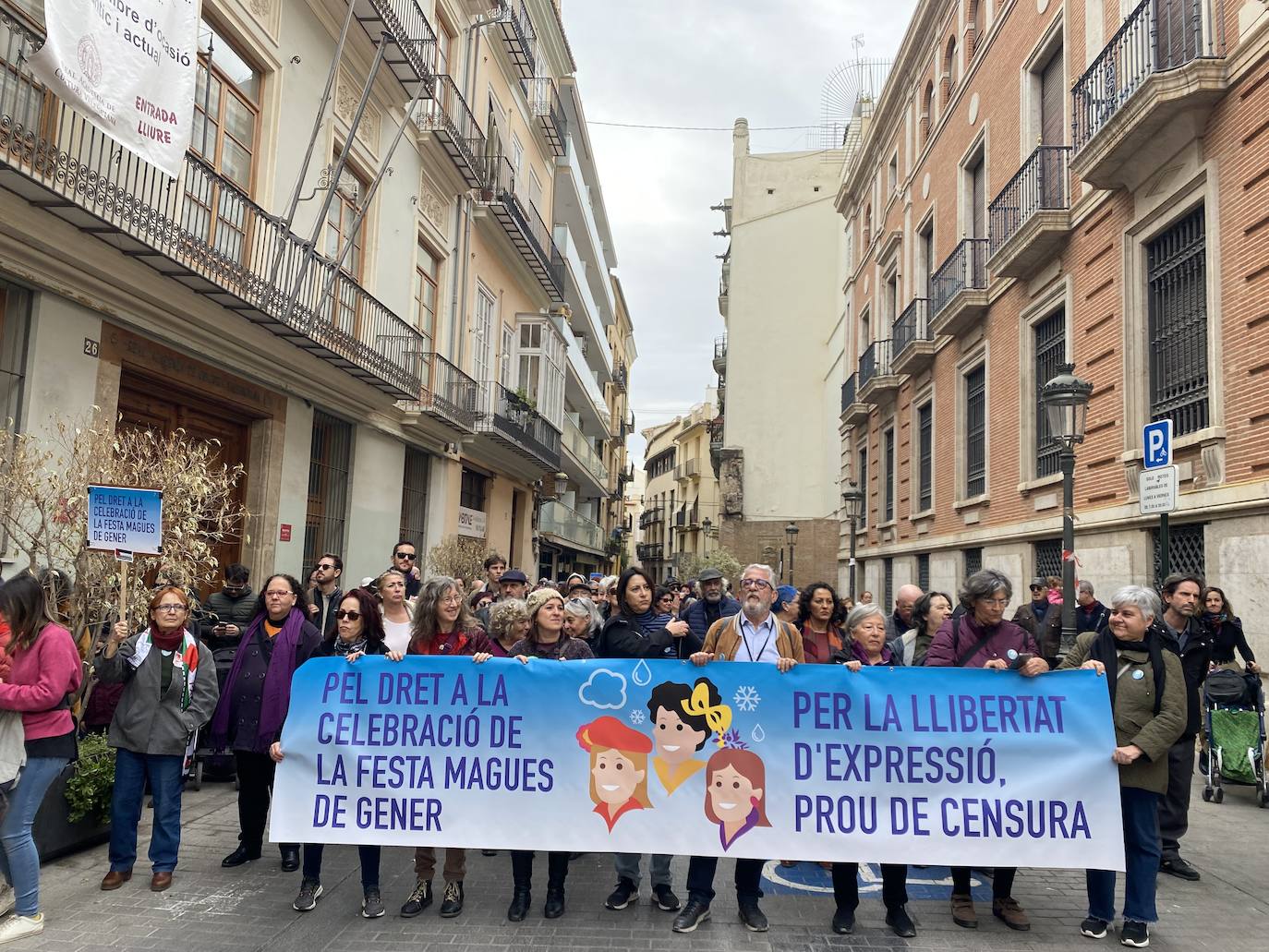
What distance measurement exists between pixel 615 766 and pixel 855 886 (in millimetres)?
1396

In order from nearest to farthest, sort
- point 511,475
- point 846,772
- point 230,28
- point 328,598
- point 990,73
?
point 846,772 → point 328,598 → point 230,28 → point 990,73 → point 511,475

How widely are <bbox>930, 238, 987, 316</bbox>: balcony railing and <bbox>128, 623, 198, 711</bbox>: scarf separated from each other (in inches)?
604

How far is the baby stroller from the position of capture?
7.89 metres

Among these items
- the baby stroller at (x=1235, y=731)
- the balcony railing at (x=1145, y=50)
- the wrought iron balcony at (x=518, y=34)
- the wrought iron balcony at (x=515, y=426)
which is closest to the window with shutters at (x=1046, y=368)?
the balcony railing at (x=1145, y=50)

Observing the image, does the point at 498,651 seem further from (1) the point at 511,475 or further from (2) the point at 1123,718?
(1) the point at 511,475

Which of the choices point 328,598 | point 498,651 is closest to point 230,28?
point 328,598

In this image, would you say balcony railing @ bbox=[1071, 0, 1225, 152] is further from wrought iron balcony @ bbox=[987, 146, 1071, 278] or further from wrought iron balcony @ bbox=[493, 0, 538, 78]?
wrought iron balcony @ bbox=[493, 0, 538, 78]

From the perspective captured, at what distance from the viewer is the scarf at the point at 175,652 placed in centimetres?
561

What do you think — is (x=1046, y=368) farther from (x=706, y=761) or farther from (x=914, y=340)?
(x=706, y=761)

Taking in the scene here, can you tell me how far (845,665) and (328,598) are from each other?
496 centimetres

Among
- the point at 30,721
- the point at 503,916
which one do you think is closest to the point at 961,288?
the point at 503,916

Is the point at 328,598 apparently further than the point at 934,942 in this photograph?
Yes

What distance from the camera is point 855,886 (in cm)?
507

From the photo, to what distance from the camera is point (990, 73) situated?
18.2 m
